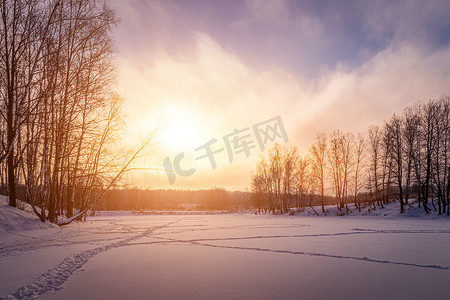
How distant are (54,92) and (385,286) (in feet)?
43.6

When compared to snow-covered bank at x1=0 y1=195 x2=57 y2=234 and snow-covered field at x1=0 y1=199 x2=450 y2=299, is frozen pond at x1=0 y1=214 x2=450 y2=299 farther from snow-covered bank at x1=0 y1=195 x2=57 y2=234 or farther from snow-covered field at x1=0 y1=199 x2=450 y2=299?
snow-covered bank at x1=0 y1=195 x2=57 y2=234

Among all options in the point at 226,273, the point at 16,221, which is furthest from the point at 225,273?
the point at 16,221

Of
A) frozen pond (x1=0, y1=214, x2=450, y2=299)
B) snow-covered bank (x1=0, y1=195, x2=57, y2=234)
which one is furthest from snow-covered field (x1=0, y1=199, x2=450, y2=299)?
snow-covered bank (x1=0, y1=195, x2=57, y2=234)

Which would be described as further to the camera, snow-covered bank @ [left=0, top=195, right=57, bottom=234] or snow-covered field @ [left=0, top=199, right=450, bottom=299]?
snow-covered bank @ [left=0, top=195, right=57, bottom=234]

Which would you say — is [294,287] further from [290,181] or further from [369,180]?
[290,181]

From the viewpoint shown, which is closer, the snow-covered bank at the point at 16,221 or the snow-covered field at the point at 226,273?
the snow-covered field at the point at 226,273

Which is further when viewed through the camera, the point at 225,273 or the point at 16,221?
the point at 16,221

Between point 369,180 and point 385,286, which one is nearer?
point 385,286

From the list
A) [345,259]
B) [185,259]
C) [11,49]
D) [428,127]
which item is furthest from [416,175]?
[11,49]

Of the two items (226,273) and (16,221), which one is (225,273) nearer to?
(226,273)

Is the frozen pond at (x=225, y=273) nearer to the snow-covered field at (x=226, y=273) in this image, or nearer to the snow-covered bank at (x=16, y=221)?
the snow-covered field at (x=226, y=273)

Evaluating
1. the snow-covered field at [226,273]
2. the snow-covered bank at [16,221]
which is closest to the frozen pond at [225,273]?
the snow-covered field at [226,273]

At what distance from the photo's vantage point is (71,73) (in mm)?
11594

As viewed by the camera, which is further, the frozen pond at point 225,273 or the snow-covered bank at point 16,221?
the snow-covered bank at point 16,221
